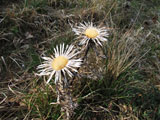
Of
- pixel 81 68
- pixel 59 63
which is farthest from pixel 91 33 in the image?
pixel 81 68

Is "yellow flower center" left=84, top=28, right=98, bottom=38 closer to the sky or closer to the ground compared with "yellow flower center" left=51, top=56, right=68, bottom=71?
closer to the sky

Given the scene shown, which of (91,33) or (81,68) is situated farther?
(81,68)

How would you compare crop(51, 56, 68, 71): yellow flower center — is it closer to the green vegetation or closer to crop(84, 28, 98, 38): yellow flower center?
crop(84, 28, 98, 38): yellow flower center

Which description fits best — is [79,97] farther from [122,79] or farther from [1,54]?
[1,54]

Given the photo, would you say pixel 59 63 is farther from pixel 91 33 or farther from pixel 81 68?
pixel 81 68

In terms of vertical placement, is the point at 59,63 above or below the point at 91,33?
below

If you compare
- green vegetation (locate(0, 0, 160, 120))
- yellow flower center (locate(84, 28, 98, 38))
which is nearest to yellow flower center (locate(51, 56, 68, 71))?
yellow flower center (locate(84, 28, 98, 38))
